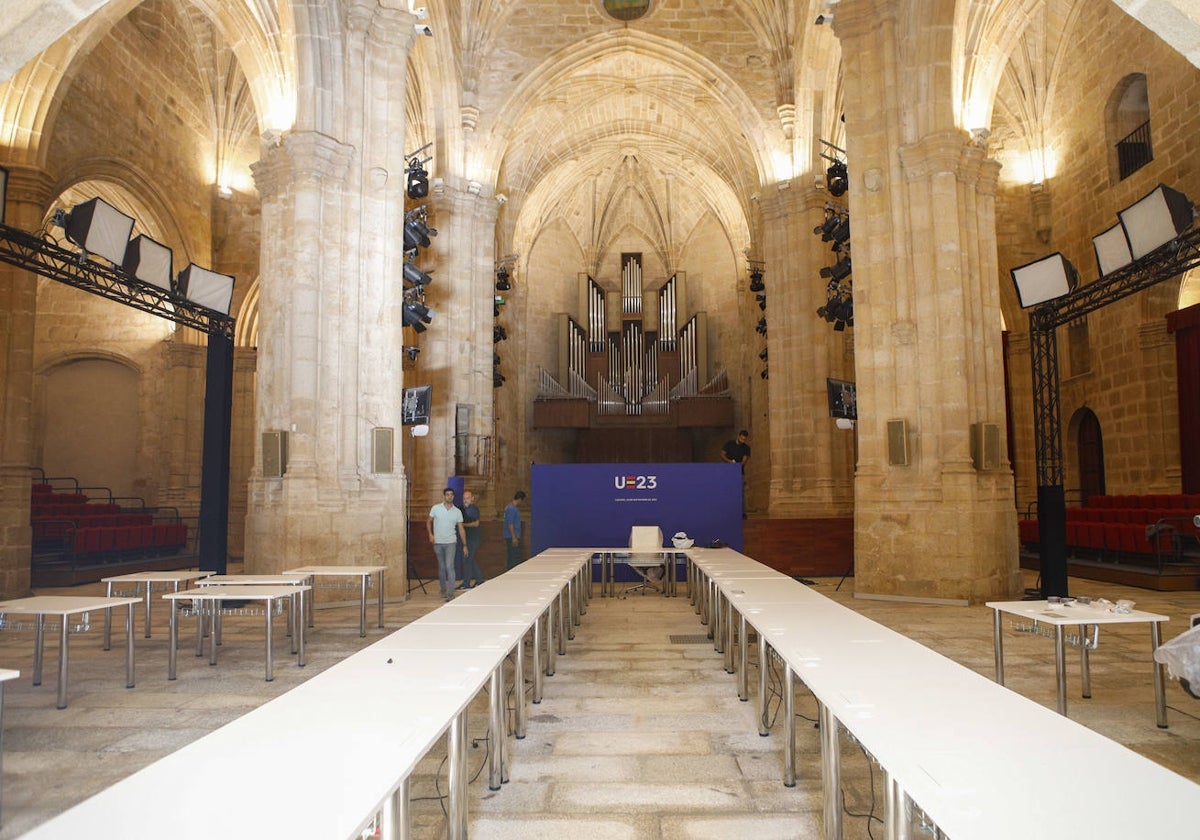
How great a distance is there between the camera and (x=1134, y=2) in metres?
2.69

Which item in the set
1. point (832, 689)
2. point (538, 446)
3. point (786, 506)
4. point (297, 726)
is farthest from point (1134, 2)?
point (538, 446)

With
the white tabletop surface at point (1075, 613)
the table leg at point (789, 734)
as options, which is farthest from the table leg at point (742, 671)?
the white tabletop surface at point (1075, 613)

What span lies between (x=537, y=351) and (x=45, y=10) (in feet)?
69.5

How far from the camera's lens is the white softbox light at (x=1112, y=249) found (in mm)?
7887

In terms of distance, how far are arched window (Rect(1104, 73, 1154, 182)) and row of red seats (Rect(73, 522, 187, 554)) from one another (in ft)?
55.8

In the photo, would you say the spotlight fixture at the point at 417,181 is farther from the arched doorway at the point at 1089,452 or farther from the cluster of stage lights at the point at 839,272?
the arched doorway at the point at 1089,452

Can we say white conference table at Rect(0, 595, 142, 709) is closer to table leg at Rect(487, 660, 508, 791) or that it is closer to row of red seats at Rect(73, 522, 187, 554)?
table leg at Rect(487, 660, 508, 791)

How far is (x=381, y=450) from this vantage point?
914 cm

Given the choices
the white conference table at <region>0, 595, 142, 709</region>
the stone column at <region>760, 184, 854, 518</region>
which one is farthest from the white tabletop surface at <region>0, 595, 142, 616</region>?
the stone column at <region>760, 184, 854, 518</region>

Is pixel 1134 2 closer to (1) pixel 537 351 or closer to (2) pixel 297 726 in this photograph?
(2) pixel 297 726

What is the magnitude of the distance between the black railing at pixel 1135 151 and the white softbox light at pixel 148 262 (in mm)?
14382

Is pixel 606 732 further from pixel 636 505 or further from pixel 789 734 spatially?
pixel 636 505

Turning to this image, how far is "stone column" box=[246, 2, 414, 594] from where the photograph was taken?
8.71m

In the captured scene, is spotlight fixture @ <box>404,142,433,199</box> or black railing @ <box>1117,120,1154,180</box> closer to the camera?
spotlight fixture @ <box>404,142,433,199</box>
